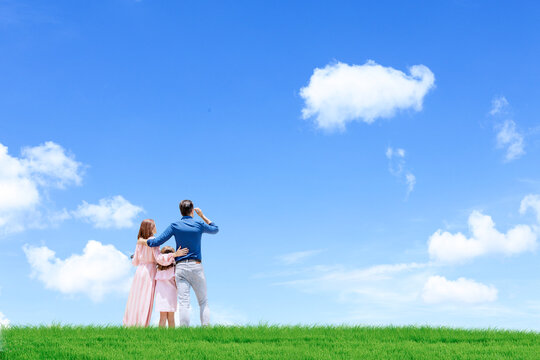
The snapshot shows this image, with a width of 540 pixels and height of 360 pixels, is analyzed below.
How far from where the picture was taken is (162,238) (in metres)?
13.9

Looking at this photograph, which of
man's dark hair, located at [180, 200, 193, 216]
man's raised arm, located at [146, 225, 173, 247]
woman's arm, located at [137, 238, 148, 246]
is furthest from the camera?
woman's arm, located at [137, 238, 148, 246]

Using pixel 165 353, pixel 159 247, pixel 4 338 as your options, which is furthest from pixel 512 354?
pixel 4 338

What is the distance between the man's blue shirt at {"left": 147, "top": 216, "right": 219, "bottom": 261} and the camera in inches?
540

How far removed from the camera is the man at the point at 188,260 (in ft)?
44.8

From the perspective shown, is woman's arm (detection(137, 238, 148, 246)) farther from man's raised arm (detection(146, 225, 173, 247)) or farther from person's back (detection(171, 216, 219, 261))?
person's back (detection(171, 216, 219, 261))

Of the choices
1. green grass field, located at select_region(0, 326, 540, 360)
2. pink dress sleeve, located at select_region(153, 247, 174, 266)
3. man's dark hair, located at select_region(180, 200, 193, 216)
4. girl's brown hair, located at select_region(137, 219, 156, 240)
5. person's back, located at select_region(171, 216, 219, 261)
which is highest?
man's dark hair, located at select_region(180, 200, 193, 216)

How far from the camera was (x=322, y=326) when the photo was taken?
14.3 meters

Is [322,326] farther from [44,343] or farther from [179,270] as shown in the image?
[44,343]

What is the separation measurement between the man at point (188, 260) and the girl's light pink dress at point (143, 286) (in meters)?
0.47

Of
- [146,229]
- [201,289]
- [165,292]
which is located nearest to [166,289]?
[165,292]

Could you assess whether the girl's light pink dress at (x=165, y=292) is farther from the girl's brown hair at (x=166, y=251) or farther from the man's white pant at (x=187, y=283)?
the man's white pant at (x=187, y=283)

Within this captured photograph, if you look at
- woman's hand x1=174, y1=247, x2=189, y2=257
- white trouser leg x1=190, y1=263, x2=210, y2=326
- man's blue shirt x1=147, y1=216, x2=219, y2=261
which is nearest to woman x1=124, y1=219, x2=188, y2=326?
man's blue shirt x1=147, y1=216, x2=219, y2=261

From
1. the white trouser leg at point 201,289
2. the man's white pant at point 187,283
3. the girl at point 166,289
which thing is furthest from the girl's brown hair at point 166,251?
the white trouser leg at point 201,289

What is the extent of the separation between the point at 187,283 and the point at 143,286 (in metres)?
1.23
